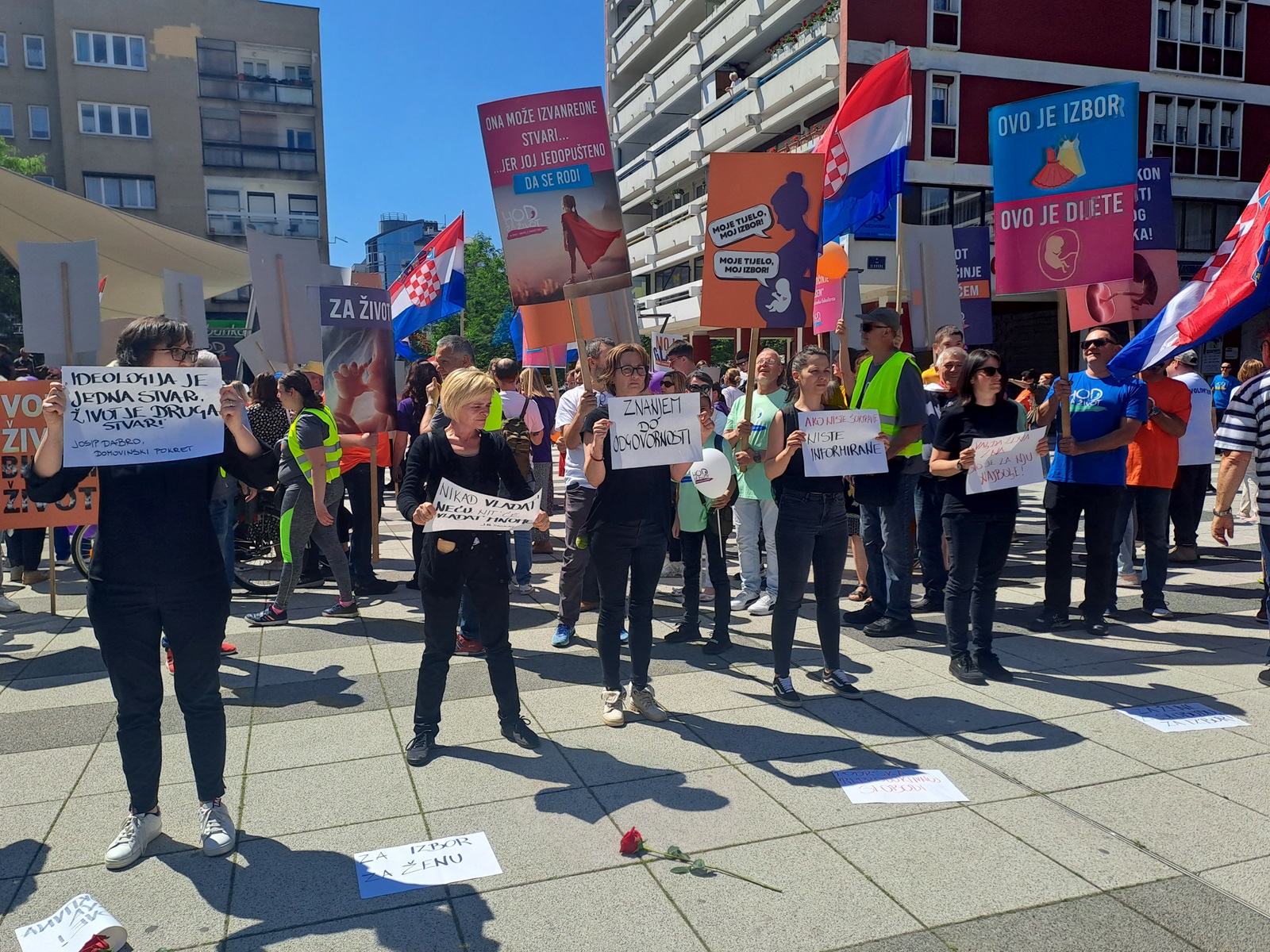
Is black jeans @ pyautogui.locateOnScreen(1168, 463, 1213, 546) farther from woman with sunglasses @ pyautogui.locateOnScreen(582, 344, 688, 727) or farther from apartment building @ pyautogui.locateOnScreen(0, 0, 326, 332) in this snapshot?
apartment building @ pyautogui.locateOnScreen(0, 0, 326, 332)

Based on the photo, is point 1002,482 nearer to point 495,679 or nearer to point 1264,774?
point 1264,774

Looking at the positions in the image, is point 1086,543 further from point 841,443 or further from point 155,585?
point 155,585

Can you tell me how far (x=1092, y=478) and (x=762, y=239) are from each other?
289cm

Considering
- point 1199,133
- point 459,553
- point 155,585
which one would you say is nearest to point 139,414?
point 155,585

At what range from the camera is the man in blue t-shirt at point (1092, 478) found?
6363mm

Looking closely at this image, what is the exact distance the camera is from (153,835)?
140 inches

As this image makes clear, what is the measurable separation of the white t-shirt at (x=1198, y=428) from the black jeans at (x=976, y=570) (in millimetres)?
4046

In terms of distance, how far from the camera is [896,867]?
3.32 meters

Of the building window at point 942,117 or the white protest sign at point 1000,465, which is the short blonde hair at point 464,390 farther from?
the building window at point 942,117

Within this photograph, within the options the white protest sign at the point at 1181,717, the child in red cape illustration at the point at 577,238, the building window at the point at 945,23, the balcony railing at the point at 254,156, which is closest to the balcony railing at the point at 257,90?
the balcony railing at the point at 254,156

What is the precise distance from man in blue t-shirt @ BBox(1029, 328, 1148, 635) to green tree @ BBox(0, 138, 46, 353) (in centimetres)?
3195

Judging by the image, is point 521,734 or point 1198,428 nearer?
point 521,734

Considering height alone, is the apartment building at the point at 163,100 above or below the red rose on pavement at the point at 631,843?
above

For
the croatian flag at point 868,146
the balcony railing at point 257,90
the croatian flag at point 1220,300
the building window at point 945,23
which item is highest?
the balcony railing at point 257,90
